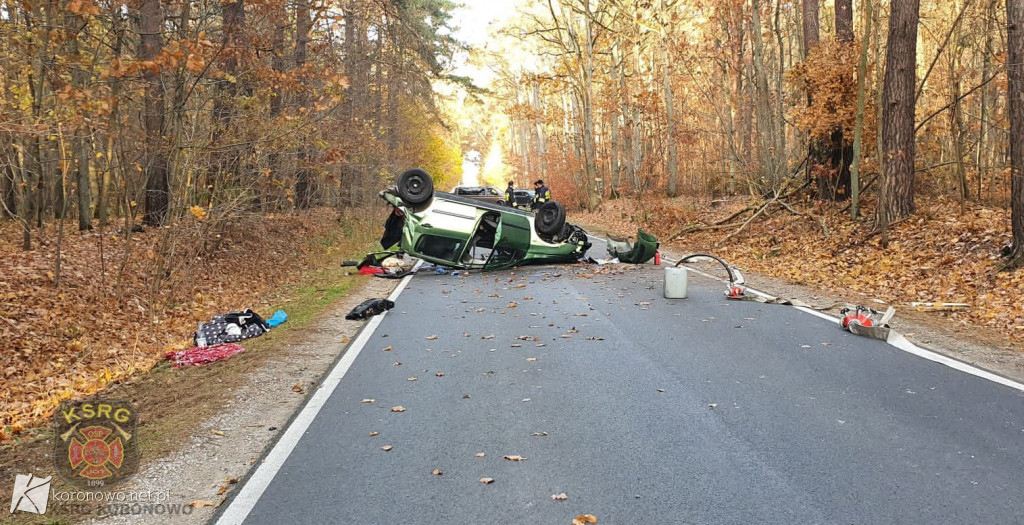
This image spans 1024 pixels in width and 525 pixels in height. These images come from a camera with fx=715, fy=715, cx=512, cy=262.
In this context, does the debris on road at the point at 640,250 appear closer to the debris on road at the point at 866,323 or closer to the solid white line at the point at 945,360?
the solid white line at the point at 945,360

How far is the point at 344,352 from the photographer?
8.36m

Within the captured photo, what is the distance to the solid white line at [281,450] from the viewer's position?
416cm

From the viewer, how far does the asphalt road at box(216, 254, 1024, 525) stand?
4051 mm

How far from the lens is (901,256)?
13828 millimetres

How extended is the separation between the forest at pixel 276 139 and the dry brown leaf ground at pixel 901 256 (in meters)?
0.16

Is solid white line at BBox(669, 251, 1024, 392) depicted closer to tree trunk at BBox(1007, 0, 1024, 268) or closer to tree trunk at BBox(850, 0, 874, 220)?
tree trunk at BBox(1007, 0, 1024, 268)

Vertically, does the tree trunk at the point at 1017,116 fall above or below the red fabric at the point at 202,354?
above

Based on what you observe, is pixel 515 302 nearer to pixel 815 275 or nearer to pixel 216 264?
pixel 815 275

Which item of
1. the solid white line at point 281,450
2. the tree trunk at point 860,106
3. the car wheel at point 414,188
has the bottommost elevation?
the solid white line at point 281,450

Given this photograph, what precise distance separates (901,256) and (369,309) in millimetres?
10172

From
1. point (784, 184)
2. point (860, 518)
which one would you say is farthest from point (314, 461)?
point (784, 184)

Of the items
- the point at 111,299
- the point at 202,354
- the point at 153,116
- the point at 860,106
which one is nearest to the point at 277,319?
the point at 202,354

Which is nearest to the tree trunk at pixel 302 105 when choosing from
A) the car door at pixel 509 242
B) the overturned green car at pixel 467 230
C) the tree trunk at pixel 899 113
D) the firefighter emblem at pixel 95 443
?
the overturned green car at pixel 467 230

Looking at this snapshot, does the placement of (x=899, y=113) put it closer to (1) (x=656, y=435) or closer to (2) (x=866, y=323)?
(2) (x=866, y=323)
